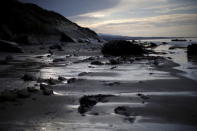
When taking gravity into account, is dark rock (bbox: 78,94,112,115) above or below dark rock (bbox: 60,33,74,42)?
below

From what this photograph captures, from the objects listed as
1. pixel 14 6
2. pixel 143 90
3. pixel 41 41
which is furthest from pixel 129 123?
pixel 14 6

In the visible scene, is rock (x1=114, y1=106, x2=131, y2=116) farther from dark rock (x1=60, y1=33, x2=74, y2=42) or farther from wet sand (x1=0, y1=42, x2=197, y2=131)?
dark rock (x1=60, y1=33, x2=74, y2=42)

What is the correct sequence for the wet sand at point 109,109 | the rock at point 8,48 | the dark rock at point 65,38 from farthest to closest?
the dark rock at point 65,38 → the rock at point 8,48 → the wet sand at point 109,109

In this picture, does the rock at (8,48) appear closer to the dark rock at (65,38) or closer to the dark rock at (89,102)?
the dark rock at (89,102)

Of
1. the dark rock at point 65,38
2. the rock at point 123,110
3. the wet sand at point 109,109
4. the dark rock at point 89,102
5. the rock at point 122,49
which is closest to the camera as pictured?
the wet sand at point 109,109

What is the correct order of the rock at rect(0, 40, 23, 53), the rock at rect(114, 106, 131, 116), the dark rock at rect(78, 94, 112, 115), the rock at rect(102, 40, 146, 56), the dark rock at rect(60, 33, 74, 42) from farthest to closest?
the dark rock at rect(60, 33, 74, 42)
the rock at rect(102, 40, 146, 56)
the rock at rect(0, 40, 23, 53)
the dark rock at rect(78, 94, 112, 115)
the rock at rect(114, 106, 131, 116)

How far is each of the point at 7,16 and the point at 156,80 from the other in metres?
31.5

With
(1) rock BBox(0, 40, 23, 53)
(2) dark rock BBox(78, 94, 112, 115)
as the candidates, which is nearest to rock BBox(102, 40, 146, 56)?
(1) rock BBox(0, 40, 23, 53)

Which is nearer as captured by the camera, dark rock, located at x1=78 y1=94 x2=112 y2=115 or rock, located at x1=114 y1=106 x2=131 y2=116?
rock, located at x1=114 y1=106 x2=131 y2=116

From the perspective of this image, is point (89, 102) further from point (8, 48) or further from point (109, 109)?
point (8, 48)

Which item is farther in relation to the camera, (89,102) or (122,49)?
(122,49)

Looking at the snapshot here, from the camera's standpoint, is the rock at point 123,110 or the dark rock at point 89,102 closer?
the rock at point 123,110

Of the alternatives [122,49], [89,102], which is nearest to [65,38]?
[122,49]

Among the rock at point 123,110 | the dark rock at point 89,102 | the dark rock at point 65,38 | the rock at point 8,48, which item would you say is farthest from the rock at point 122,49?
the dark rock at point 65,38
